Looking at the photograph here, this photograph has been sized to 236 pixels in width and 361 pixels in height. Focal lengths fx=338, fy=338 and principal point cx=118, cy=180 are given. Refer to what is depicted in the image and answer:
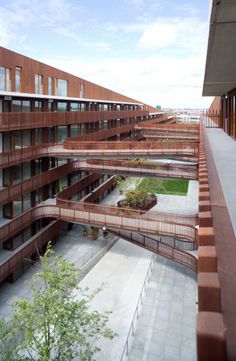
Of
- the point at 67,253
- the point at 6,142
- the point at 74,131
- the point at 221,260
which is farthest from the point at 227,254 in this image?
the point at 74,131

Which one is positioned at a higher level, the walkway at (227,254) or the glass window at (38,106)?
the glass window at (38,106)

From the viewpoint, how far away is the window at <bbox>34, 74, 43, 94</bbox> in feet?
87.9

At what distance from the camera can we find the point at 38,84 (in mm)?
27359

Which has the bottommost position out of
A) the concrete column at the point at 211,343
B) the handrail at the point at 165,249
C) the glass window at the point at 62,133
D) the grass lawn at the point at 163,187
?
the handrail at the point at 165,249

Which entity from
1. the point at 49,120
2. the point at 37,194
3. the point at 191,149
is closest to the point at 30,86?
the point at 49,120

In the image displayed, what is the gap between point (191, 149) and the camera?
26.0 m

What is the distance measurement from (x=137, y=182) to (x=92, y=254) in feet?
46.1

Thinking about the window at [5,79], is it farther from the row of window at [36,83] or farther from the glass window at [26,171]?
the glass window at [26,171]

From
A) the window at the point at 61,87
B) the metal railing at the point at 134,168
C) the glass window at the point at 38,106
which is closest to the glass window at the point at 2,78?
the glass window at the point at 38,106

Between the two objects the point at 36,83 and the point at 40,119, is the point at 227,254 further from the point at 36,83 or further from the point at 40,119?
the point at 36,83

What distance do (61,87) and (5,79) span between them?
33.2 feet

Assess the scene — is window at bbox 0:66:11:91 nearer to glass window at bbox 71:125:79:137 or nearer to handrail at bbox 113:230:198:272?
glass window at bbox 71:125:79:137

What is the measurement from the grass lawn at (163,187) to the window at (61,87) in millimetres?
11977

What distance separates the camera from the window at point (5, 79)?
2191cm
